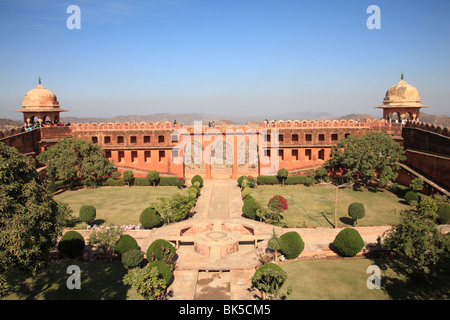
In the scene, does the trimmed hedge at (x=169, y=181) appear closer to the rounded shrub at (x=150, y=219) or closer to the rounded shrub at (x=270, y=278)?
the rounded shrub at (x=150, y=219)

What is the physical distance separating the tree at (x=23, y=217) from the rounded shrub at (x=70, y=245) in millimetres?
5036

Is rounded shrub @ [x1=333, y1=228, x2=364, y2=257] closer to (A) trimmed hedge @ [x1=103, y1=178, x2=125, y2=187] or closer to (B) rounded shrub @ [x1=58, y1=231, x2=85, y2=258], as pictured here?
(B) rounded shrub @ [x1=58, y1=231, x2=85, y2=258]

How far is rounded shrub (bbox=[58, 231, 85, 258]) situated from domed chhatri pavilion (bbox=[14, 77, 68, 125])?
2535 cm

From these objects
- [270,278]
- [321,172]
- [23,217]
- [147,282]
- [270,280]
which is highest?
[23,217]

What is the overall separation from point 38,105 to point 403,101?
39.4m

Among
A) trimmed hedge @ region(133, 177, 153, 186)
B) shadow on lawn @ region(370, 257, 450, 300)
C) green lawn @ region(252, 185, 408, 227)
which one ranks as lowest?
shadow on lawn @ region(370, 257, 450, 300)

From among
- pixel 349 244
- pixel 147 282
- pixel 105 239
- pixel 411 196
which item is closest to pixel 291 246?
pixel 349 244

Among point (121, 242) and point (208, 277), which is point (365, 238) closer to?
point (208, 277)

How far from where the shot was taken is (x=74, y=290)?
15.0 m

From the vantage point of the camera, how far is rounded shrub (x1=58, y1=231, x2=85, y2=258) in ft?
58.3

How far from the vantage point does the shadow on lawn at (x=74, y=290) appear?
1451cm

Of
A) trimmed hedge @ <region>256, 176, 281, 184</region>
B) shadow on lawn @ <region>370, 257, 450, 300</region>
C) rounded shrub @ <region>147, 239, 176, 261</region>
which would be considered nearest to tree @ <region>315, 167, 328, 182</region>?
trimmed hedge @ <region>256, 176, 281, 184</region>

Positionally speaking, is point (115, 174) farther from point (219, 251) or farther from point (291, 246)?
point (291, 246)

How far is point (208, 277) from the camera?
16.1 metres
